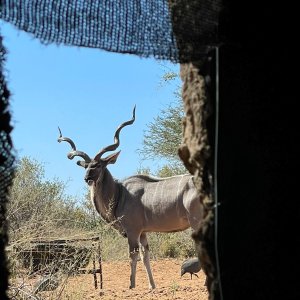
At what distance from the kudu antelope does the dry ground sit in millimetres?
609

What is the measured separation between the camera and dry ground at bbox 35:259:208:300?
6.34 m

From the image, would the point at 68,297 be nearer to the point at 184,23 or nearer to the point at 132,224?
the point at 132,224

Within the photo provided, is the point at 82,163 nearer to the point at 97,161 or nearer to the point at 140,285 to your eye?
the point at 97,161

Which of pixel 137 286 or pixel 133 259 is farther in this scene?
pixel 137 286

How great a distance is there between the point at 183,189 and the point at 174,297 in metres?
2.44

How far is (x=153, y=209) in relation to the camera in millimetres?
9945

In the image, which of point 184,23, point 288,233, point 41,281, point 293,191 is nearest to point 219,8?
point 184,23

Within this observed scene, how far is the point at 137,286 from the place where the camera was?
10.1 m

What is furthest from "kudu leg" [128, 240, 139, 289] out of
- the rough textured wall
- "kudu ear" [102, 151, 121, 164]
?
the rough textured wall

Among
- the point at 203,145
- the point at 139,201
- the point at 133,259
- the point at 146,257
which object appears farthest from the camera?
the point at 139,201

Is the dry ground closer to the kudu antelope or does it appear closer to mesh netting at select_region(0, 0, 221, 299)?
the kudu antelope

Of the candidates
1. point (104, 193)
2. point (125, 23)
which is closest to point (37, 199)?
point (104, 193)

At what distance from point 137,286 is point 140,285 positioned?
197 mm

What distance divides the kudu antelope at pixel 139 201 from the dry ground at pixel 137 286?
609 mm
